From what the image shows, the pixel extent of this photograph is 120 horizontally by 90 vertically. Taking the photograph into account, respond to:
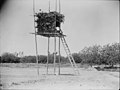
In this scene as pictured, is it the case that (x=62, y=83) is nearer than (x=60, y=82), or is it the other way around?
(x=62, y=83)

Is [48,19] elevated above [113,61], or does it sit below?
above

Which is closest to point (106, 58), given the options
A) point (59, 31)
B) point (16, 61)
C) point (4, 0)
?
point (59, 31)

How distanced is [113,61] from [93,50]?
253 inches

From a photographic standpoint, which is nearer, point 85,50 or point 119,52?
point 119,52

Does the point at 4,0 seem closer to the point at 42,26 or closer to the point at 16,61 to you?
the point at 42,26

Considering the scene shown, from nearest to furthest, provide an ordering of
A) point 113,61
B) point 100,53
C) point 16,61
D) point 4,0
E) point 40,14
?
point 4,0 < point 40,14 < point 113,61 < point 100,53 < point 16,61

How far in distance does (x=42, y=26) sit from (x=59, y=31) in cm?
132

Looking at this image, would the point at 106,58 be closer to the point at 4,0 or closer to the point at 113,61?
the point at 113,61

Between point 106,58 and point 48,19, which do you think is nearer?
point 48,19

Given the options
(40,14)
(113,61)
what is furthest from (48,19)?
(113,61)

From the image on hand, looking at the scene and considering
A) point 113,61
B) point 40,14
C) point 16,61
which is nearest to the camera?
point 40,14

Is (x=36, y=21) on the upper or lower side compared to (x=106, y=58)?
upper

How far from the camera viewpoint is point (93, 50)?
43969 mm

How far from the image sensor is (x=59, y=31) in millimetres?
20422
